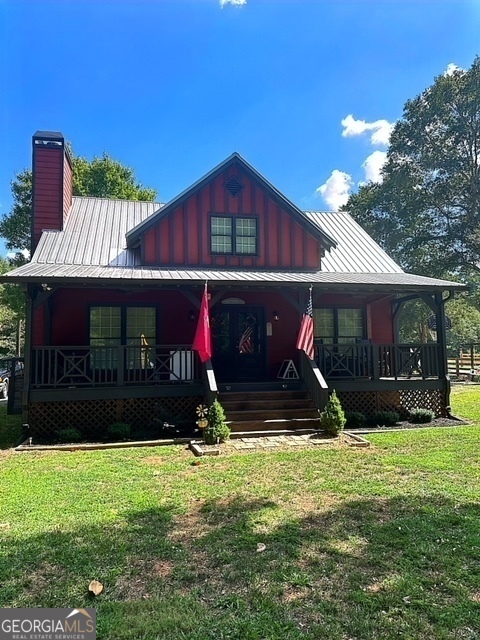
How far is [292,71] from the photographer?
13844 mm

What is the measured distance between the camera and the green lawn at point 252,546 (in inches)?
112

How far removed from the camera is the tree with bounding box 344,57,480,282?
1010 inches

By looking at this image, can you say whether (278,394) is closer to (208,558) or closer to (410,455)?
(410,455)

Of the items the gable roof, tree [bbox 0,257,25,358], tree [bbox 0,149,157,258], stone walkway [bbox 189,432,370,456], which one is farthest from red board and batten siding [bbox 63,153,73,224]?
tree [bbox 0,149,157,258]

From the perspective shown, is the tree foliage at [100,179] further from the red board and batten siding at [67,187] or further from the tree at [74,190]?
the red board and batten siding at [67,187]

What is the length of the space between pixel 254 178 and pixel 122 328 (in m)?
5.88

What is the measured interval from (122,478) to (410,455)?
4766 mm

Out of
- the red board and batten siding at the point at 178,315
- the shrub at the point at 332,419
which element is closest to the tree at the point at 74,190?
the red board and batten siding at the point at 178,315

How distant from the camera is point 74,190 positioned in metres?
27.6

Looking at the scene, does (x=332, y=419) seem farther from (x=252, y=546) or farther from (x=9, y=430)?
(x=9, y=430)

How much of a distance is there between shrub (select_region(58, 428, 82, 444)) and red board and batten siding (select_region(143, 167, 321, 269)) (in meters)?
4.99

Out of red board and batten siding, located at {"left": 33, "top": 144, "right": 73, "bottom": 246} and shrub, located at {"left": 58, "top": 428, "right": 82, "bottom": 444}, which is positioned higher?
red board and batten siding, located at {"left": 33, "top": 144, "right": 73, "bottom": 246}

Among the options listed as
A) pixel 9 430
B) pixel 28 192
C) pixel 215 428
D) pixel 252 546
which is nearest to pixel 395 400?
pixel 215 428

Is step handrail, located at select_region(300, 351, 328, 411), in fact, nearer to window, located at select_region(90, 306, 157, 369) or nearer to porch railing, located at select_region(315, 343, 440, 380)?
porch railing, located at select_region(315, 343, 440, 380)
